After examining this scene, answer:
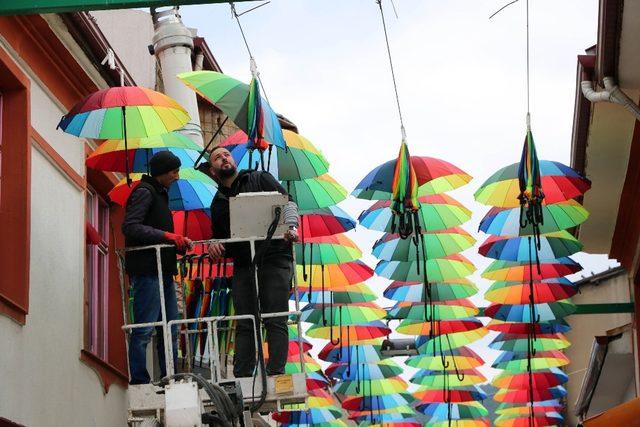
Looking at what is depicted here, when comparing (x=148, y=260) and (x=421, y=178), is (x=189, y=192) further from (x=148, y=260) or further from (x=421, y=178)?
(x=421, y=178)

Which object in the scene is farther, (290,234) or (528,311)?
(528,311)

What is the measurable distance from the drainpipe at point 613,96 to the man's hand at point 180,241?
19.4ft

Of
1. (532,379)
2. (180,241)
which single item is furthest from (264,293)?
(532,379)

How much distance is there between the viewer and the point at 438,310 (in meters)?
22.5

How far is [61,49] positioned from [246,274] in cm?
409

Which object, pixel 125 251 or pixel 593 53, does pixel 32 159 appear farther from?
pixel 593 53

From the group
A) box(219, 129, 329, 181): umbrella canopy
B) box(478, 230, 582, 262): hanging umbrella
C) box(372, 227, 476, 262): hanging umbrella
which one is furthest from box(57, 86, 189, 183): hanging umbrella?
box(478, 230, 582, 262): hanging umbrella

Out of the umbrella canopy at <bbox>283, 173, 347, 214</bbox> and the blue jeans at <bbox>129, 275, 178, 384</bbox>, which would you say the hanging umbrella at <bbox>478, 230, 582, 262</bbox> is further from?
the blue jeans at <bbox>129, 275, 178, 384</bbox>

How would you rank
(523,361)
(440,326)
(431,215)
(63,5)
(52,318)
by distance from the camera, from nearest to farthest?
(63,5) → (52,318) → (431,215) → (440,326) → (523,361)

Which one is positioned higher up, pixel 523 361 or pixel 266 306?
pixel 523 361

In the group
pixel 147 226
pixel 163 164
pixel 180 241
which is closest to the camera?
pixel 180 241

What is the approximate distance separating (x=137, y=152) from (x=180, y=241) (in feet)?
12.5

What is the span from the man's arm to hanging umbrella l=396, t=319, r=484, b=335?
1340 centimetres

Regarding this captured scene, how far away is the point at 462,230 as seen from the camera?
1964cm
